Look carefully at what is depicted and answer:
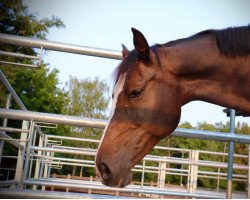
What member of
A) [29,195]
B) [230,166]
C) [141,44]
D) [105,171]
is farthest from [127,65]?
[230,166]

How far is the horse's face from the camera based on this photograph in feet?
5.73

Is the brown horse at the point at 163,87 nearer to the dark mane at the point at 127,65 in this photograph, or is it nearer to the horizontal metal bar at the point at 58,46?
the dark mane at the point at 127,65

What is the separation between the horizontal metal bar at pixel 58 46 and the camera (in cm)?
183

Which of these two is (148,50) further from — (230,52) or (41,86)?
(41,86)

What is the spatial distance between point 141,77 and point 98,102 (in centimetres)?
2301

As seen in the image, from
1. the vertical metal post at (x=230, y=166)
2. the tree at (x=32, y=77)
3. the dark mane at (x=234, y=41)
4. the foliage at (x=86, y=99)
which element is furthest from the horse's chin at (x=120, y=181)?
the foliage at (x=86, y=99)

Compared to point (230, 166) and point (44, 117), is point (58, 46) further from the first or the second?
point (230, 166)

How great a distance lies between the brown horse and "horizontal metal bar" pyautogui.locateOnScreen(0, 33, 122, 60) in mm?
139

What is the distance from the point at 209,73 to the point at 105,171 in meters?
1.08

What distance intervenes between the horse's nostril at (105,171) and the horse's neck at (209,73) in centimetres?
80

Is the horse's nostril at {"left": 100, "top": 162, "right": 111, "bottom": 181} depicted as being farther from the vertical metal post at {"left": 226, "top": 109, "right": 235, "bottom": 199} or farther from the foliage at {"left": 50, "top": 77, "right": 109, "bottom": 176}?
the foliage at {"left": 50, "top": 77, "right": 109, "bottom": 176}

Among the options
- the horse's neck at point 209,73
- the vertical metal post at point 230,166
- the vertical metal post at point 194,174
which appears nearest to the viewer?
the horse's neck at point 209,73

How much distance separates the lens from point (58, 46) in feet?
6.29

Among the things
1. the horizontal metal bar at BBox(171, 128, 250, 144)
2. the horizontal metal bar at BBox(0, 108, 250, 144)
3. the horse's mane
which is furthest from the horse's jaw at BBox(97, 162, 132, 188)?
the horse's mane
